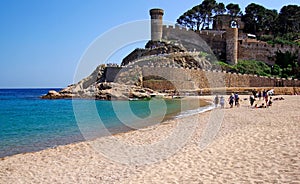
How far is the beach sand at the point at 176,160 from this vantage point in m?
5.58

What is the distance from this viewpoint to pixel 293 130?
9148 mm

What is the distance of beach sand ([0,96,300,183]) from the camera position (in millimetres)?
5582

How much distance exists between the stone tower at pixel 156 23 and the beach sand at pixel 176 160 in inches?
1307

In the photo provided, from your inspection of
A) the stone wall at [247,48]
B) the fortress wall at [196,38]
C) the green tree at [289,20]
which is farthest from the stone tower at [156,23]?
the green tree at [289,20]

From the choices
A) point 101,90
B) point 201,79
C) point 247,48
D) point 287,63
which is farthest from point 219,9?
point 101,90

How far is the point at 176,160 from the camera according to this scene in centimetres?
692

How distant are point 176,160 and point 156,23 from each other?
3657cm

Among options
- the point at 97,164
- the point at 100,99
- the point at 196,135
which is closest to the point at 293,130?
the point at 196,135

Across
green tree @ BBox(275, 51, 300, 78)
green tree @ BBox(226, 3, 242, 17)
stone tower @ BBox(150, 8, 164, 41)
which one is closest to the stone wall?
green tree @ BBox(275, 51, 300, 78)

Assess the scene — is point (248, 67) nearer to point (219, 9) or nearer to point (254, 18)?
point (254, 18)

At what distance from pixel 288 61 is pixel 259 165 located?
3744cm

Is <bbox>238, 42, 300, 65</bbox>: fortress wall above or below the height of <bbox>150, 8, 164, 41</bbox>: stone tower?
below

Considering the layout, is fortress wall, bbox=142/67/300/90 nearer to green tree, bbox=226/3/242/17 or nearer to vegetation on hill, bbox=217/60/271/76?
vegetation on hill, bbox=217/60/271/76

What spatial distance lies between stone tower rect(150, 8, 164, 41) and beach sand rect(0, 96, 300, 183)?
33.2m
